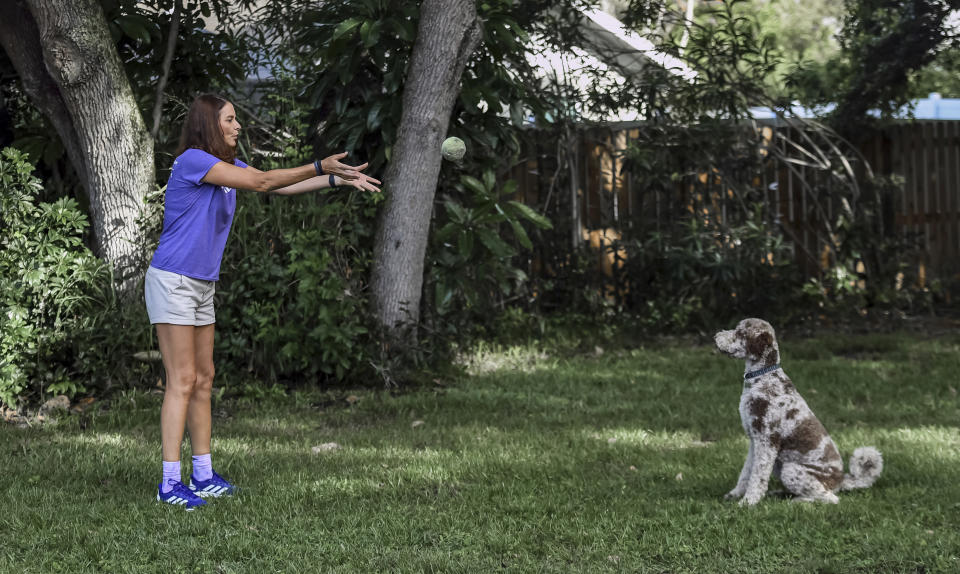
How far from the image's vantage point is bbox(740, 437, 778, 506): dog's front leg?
4535 millimetres

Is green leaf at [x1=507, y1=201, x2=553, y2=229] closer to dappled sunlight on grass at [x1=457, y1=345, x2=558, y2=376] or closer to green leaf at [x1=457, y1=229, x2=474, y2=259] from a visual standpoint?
green leaf at [x1=457, y1=229, x2=474, y2=259]

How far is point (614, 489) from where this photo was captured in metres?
4.92

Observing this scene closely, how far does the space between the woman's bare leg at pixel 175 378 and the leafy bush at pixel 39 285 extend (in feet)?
7.22

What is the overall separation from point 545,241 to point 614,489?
5.25m

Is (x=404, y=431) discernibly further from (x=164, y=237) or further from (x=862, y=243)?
(x=862, y=243)

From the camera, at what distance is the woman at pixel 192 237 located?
14.8 ft

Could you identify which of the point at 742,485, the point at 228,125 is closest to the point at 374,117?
the point at 228,125

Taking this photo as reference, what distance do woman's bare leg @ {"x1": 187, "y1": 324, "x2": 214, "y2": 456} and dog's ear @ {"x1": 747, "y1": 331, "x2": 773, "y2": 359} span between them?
2.43 metres

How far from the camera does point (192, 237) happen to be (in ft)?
15.0

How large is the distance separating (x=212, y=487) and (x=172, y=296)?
35.6 inches

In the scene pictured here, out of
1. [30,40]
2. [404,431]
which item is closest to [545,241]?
[404,431]

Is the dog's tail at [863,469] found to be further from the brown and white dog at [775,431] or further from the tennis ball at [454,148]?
the tennis ball at [454,148]

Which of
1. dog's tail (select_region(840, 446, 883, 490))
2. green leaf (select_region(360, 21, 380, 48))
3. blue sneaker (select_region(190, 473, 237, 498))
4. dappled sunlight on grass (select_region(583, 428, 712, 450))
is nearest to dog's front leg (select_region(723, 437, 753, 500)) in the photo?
A: dog's tail (select_region(840, 446, 883, 490))

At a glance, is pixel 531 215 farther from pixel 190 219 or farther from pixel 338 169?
pixel 190 219
